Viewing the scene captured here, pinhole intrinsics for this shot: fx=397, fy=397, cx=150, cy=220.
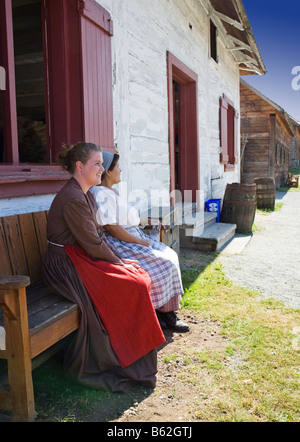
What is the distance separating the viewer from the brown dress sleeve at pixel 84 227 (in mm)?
2277

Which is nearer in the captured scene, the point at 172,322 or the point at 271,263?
the point at 172,322

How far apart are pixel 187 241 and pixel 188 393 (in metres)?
3.75

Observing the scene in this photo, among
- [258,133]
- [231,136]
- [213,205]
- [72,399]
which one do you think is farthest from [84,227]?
[258,133]

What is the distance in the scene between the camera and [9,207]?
2.61 metres

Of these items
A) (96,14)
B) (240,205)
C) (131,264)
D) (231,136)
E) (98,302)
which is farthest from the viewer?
(231,136)

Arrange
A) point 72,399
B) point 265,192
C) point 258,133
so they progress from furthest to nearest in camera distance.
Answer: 1. point 258,133
2. point 265,192
3. point 72,399

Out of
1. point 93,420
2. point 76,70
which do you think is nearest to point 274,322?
point 93,420

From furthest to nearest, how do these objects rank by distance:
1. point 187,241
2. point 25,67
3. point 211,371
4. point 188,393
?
1. point 187,241
2. point 25,67
3. point 211,371
4. point 188,393

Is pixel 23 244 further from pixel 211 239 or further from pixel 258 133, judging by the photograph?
pixel 258 133

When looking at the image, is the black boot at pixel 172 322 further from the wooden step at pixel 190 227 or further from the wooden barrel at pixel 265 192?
the wooden barrel at pixel 265 192

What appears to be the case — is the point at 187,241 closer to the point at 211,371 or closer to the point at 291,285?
the point at 291,285

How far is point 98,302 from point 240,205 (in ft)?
18.0

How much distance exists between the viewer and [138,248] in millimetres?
2896

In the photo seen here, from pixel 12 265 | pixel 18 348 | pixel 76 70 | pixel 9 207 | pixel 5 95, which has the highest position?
pixel 76 70
